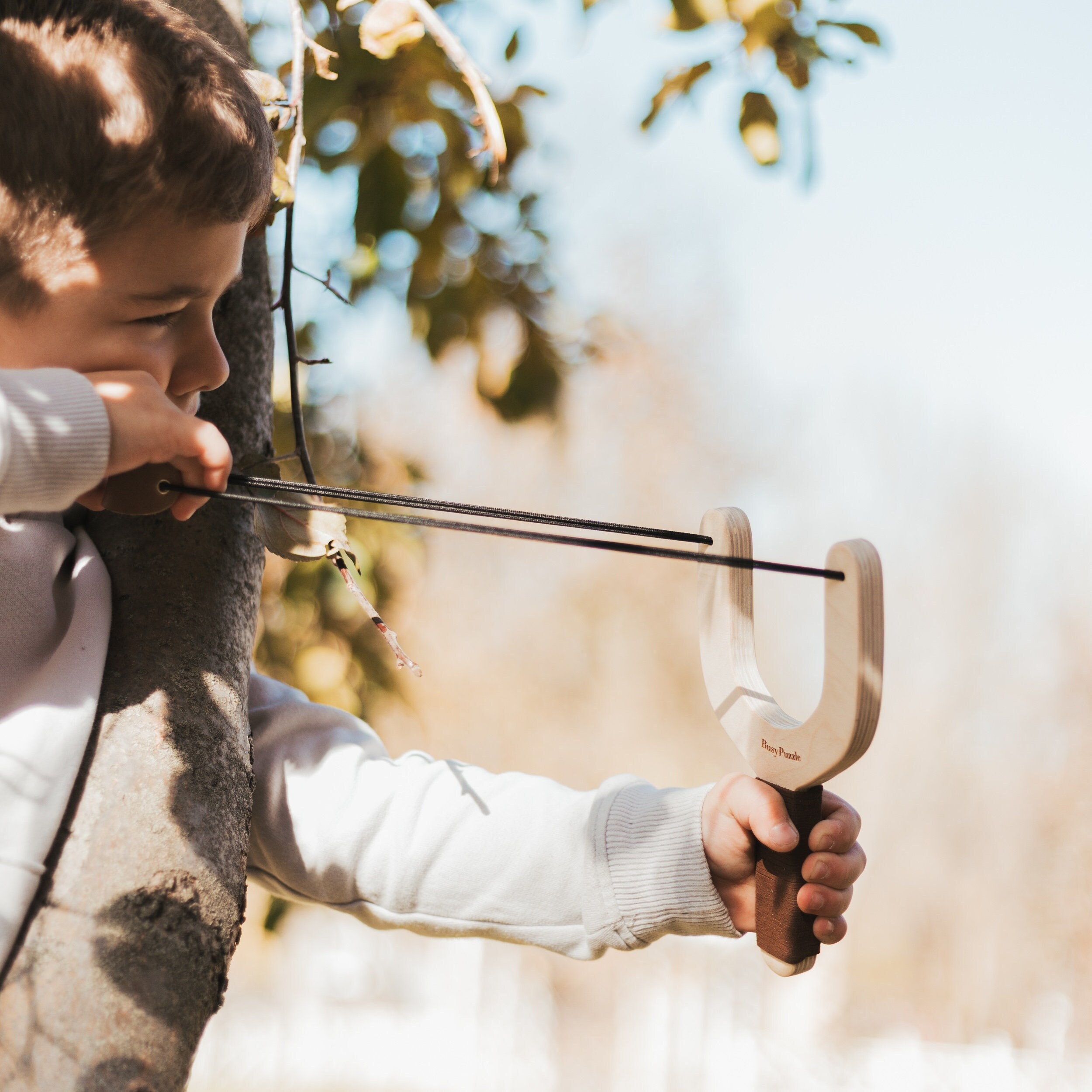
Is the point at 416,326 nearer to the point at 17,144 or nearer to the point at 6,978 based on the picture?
the point at 17,144

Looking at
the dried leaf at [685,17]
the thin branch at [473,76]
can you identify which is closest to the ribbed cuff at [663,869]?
the thin branch at [473,76]

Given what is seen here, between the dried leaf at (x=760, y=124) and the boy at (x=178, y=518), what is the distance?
18.7 inches

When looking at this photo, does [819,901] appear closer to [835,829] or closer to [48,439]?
[835,829]

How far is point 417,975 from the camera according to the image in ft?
15.5

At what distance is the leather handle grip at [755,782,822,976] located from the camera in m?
0.47

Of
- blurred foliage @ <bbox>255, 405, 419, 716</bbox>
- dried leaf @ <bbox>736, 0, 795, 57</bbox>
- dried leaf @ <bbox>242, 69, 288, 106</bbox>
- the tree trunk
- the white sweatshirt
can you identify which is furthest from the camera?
blurred foliage @ <bbox>255, 405, 419, 716</bbox>

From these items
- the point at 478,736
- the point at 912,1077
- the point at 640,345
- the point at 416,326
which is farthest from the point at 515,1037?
the point at 416,326

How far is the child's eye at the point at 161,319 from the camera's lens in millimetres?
514

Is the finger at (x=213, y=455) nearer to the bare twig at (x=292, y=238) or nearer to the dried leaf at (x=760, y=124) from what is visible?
the bare twig at (x=292, y=238)

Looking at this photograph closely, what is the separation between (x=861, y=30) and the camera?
838mm

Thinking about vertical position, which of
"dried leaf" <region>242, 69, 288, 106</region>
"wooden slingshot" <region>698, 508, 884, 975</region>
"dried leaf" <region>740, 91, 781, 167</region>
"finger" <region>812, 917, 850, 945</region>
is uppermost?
"dried leaf" <region>740, 91, 781, 167</region>

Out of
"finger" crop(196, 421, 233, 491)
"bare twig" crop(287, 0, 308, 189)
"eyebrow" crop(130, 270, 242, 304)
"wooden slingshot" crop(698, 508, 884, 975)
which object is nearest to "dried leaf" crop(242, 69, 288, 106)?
"bare twig" crop(287, 0, 308, 189)

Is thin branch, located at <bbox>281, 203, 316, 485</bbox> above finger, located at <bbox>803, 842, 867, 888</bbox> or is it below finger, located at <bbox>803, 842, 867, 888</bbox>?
above

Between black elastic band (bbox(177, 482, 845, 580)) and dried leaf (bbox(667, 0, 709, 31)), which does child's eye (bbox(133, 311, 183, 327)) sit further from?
dried leaf (bbox(667, 0, 709, 31))
